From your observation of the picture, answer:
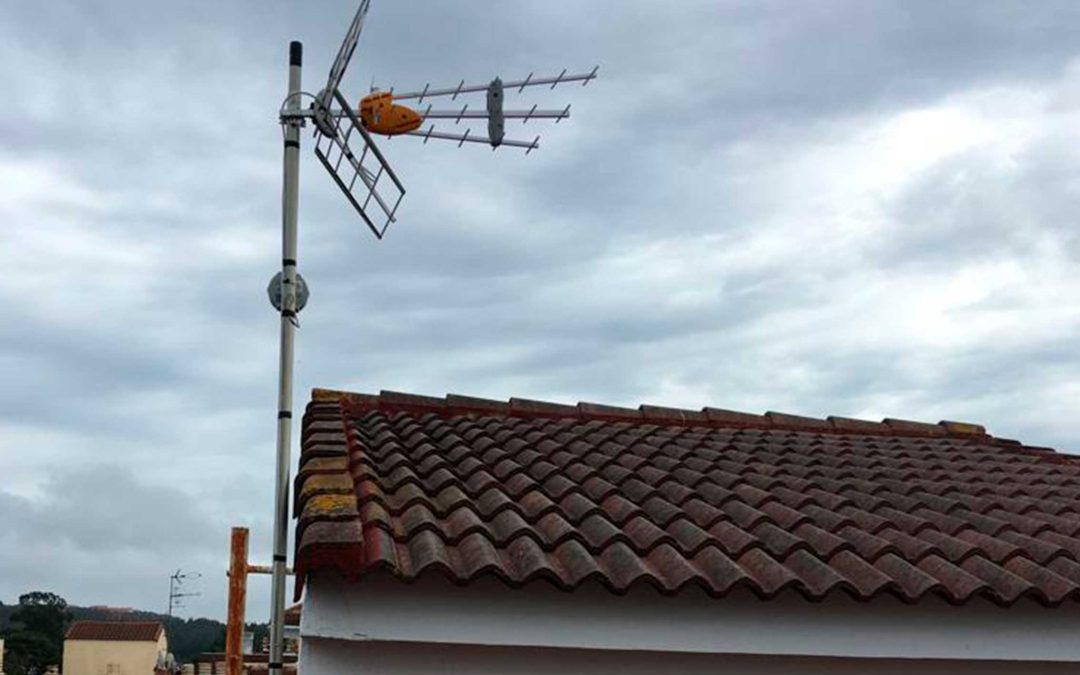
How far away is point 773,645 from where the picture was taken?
16.4 feet

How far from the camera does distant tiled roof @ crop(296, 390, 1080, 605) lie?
4844 mm

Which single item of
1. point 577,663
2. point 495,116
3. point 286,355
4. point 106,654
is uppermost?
point 106,654

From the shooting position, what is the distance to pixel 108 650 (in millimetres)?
54594

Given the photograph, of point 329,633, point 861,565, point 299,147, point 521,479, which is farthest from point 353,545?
point 299,147

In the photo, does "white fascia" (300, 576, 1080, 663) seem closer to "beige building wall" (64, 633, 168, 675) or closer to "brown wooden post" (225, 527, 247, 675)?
"brown wooden post" (225, 527, 247, 675)

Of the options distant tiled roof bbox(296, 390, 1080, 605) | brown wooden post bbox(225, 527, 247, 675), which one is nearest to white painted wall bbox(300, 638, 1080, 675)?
distant tiled roof bbox(296, 390, 1080, 605)

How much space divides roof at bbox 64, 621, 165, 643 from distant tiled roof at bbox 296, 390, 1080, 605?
52097 mm

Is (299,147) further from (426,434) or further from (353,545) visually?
(353,545)

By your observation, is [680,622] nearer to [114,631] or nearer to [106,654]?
[106,654]

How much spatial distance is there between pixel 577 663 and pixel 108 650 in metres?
55.7

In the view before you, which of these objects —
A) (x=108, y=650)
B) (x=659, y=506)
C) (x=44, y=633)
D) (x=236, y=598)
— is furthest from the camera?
(x=44, y=633)

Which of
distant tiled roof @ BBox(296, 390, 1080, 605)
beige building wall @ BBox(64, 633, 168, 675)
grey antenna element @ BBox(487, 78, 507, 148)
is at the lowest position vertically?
distant tiled roof @ BBox(296, 390, 1080, 605)

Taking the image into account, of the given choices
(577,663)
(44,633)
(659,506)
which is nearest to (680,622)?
(577,663)

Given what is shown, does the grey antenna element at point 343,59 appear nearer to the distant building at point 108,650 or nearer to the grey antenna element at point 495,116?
the grey antenna element at point 495,116
